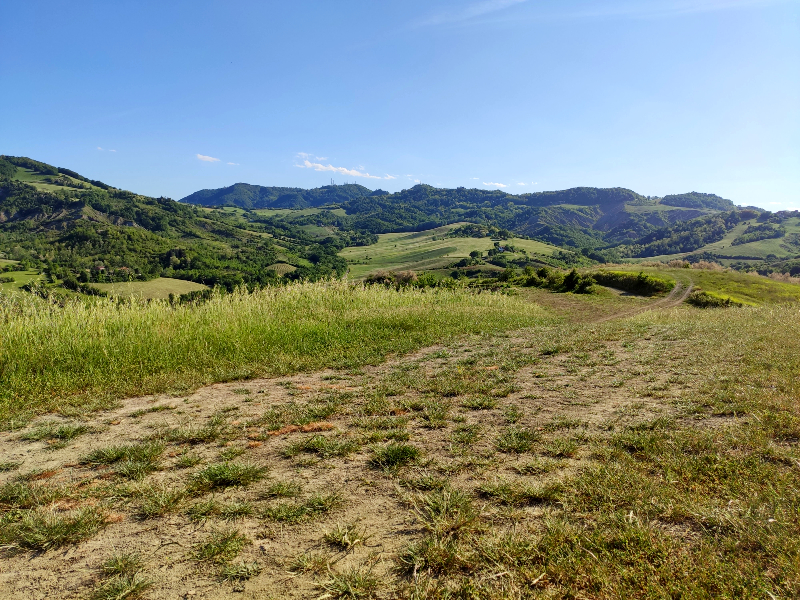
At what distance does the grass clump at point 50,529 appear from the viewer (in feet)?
8.43

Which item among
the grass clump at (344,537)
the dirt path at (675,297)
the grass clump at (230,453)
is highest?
the grass clump at (344,537)

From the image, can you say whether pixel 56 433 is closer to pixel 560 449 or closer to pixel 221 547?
pixel 221 547

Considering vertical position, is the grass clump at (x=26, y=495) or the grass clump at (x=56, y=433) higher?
the grass clump at (x=26, y=495)

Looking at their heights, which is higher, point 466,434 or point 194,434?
point 466,434

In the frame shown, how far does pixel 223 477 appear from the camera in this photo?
3.32 m

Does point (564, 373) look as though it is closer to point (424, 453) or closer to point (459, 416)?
point (459, 416)

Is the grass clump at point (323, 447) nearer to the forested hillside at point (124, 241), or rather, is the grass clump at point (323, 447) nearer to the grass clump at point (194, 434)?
the grass clump at point (194, 434)

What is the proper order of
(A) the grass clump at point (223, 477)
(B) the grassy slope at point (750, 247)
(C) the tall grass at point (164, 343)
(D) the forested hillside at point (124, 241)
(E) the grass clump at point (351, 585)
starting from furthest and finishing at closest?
1. (B) the grassy slope at point (750, 247)
2. (D) the forested hillside at point (124, 241)
3. (C) the tall grass at point (164, 343)
4. (A) the grass clump at point (223, 477)
5. (E) the grass clump at point (351, 585)

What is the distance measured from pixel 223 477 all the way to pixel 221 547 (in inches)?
36.1

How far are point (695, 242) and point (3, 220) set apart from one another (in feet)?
1008

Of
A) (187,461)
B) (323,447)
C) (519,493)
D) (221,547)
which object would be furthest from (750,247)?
(221,547)

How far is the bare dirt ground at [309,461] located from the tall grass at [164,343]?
740mm

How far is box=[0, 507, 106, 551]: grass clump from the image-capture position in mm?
2570

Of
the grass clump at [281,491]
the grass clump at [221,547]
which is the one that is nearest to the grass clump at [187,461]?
the grass clump at [281,491]
